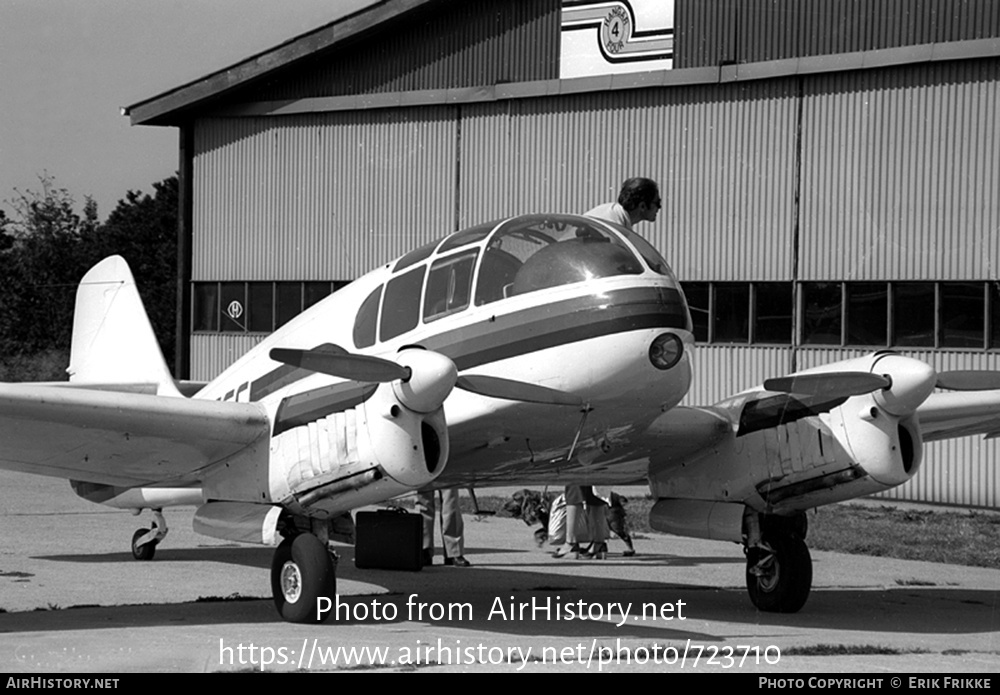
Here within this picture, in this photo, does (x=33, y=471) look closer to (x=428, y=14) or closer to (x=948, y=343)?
(x=948, y=343)

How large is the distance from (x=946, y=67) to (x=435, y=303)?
49.5ft

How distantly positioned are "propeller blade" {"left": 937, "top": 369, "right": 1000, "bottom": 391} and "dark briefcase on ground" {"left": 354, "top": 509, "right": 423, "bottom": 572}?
221 inches

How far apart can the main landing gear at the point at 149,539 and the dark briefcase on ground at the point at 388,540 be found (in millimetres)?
2388

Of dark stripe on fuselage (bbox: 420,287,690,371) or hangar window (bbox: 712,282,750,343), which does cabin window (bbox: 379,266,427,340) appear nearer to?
dark stripe on fuselage (bbox: 420,287,690,371)

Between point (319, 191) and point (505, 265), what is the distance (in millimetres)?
21286

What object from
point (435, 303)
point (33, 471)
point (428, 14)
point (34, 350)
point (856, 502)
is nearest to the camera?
point (435, 303)

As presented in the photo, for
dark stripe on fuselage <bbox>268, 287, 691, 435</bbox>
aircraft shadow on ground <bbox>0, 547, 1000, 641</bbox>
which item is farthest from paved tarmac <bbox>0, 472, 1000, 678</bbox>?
dark stripe on fuselage <bbox>268, 287, 691, 435</bbox>

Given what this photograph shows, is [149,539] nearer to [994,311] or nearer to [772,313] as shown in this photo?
[772,313]

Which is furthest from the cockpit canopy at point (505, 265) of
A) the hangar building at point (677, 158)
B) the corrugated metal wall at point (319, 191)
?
the corrugated metal wall at point (319, 191)

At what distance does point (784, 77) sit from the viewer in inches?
1007

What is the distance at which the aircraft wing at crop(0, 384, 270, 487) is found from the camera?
35.5 ft

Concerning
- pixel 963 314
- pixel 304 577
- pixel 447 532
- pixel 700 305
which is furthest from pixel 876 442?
pixel 700 305

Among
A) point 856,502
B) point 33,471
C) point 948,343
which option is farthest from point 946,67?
point 33,471

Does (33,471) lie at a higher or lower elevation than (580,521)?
higher
